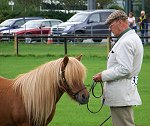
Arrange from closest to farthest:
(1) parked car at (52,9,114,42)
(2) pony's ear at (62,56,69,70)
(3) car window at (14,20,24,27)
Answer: (2) pony's ear at (62,56,69,70), (1) parked car at (52,9,114,42), (3) car window at (14,20,24,27)

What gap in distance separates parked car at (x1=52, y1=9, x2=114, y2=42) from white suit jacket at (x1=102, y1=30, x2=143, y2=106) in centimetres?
2735

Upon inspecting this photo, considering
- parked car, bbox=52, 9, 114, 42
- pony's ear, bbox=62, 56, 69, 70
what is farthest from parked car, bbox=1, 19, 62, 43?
pony's ear, bbox=62, 56, 69, 70

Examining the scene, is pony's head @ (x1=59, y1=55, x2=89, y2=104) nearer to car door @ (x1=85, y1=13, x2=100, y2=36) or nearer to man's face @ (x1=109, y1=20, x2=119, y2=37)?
man's face @ (x1=109, y1=20, x2=119, y2=37)

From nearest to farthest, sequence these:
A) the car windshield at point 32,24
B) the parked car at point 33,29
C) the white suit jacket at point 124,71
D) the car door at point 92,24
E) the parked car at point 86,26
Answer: the white suit jacket at point 124,71 < the parked car at point 86,26 < the car door at point 92,24 < the parked car at point 33,29 < the car windshield at point 32,24

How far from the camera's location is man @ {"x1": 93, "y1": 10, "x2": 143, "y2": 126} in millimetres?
7246

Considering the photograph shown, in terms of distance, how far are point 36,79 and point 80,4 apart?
65.4 meters

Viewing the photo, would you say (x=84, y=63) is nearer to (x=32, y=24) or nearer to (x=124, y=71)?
(x=124, y=71)

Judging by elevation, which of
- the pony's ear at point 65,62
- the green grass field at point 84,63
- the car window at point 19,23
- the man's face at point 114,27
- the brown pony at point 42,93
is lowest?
the green grass field at point 84,63

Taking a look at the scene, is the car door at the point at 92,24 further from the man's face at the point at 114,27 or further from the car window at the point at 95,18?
the man's face at the point at 114,27

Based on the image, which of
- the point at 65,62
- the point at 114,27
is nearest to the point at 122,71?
the point at 114,27

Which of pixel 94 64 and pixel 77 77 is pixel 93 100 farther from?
pixel 94 64

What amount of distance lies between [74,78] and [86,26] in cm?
2844

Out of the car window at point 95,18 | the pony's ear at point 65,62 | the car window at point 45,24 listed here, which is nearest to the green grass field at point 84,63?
the pony's ear at point 65,62

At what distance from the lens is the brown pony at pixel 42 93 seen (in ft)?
23.5
